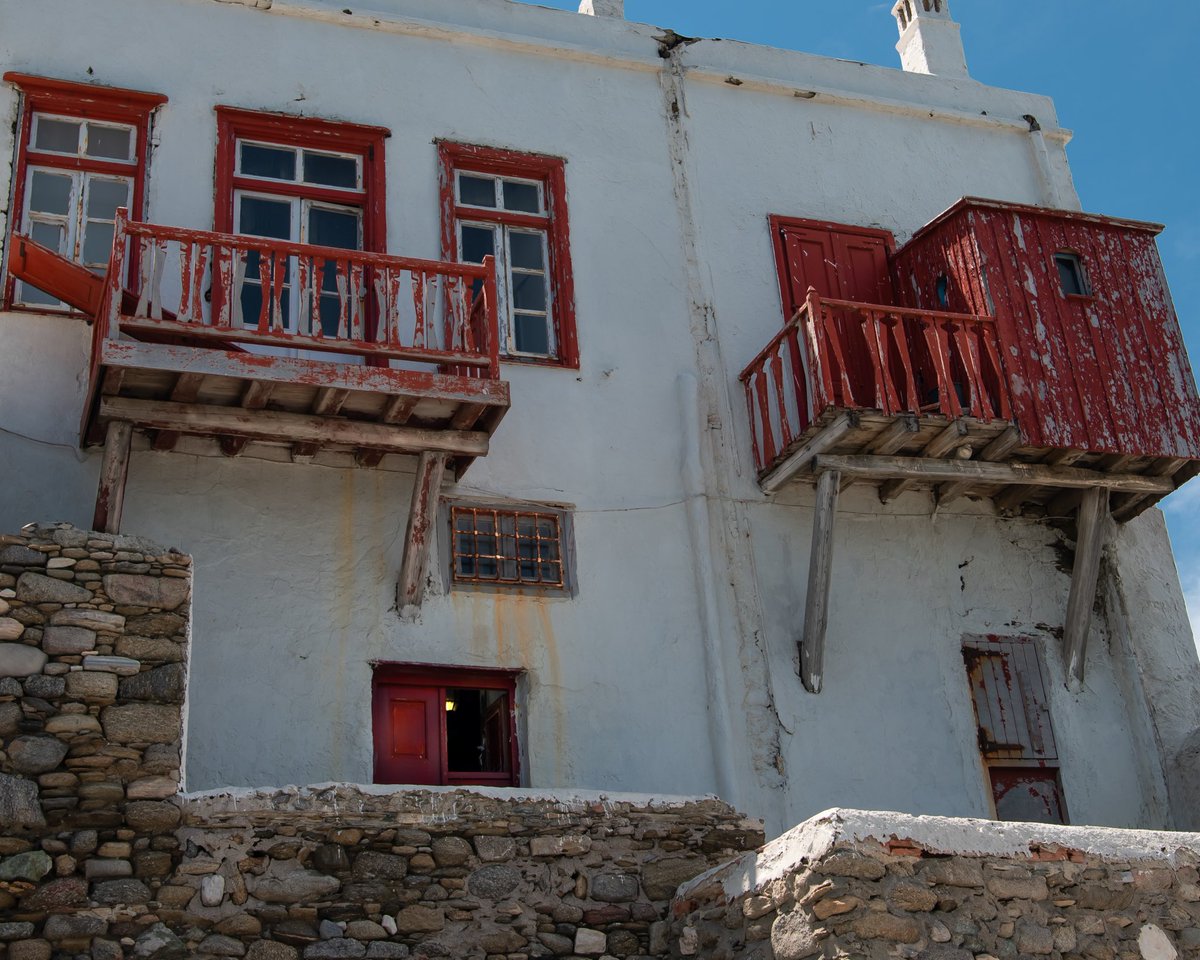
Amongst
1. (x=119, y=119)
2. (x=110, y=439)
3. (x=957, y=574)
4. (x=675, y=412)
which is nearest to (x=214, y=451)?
(x=110, y=439)

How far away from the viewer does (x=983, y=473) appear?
11.5 m

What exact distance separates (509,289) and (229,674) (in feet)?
12.6

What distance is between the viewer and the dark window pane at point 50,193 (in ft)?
36.1

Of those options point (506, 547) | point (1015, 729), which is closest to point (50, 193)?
point (506, 547)

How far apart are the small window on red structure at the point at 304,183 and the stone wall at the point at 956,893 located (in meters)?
5.49

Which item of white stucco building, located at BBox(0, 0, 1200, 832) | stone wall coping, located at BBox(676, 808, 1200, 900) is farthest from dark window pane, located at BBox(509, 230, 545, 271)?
stone wall coping, located at BBox(676, 808, 1200, 900)

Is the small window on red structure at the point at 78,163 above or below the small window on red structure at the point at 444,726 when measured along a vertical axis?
above

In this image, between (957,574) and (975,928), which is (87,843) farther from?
(957,574)

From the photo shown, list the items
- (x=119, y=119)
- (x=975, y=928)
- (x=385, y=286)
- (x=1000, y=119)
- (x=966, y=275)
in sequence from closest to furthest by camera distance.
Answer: (x=975, y=928) → (x=385, y=286) → (x=119, y=119) → (x=966, y=275) → (x=1000, y=119)

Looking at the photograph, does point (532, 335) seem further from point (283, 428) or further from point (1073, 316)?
point (1073, 316)

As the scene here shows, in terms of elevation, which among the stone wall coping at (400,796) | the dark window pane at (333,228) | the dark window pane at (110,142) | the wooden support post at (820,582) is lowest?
the stone wall coping at (400,796)

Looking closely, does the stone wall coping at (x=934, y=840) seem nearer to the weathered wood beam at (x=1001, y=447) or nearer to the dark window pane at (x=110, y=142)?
the weathered wood beam at (x=1001, y=447)

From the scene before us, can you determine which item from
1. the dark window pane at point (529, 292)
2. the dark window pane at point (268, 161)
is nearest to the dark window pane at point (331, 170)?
the dark window pane at point (268, 161)

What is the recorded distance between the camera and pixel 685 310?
12359 mm
